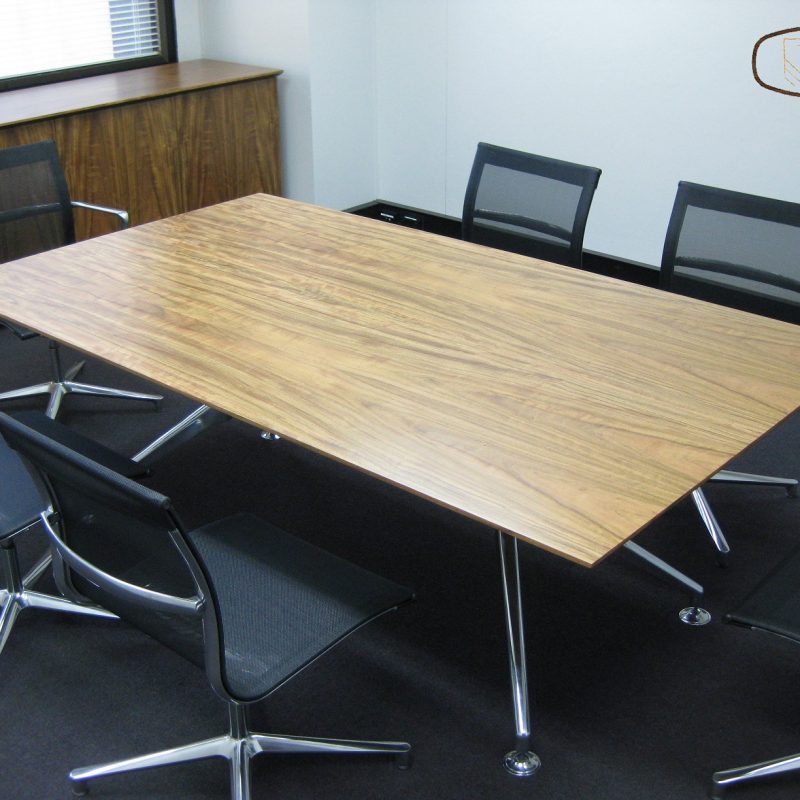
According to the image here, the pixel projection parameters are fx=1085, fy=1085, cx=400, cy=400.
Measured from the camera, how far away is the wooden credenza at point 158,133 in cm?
438

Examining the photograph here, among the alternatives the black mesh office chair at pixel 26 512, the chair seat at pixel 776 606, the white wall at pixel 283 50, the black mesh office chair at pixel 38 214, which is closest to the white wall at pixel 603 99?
the white wall at pixel 283 50

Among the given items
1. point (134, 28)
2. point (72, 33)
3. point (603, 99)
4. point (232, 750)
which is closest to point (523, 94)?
point (603, 99)

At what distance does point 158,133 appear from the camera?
469 cm

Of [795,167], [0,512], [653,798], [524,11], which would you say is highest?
[524,11]

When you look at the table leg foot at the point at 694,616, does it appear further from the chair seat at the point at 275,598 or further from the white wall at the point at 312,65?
the white wall at the point at 312,65

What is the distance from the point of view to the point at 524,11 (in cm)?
473

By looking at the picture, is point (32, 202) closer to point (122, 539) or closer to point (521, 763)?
point (122, 539)

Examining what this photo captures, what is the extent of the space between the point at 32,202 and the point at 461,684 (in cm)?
219

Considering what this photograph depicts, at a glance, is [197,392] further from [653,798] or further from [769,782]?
[769,782]

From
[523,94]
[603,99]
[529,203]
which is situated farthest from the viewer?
[523,94]

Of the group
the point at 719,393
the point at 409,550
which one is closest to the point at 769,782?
the point at 719,393

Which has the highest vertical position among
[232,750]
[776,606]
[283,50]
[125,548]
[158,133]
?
[283,50]

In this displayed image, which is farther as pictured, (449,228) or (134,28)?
(449,228)

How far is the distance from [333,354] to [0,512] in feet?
2.68
